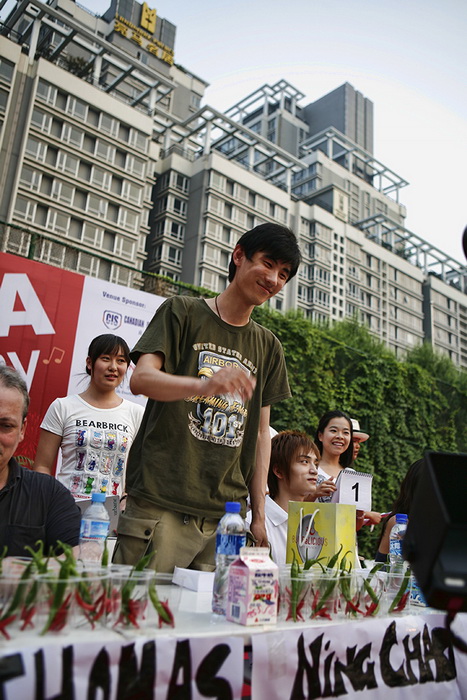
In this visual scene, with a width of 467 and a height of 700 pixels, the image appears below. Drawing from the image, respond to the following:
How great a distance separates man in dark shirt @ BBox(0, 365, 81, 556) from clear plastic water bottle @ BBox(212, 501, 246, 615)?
631 millimetres

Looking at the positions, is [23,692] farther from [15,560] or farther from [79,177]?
[79,177]

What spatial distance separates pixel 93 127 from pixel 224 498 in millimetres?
29747

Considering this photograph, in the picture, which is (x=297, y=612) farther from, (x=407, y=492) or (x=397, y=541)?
(x=407, y=492)

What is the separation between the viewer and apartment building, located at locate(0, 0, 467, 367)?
1008 inches

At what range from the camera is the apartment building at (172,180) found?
25.6m

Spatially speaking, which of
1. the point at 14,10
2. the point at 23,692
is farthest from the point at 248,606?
the point at 14,10

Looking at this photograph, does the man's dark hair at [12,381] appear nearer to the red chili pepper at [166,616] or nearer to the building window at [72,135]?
the red chili pepper at [166,616]

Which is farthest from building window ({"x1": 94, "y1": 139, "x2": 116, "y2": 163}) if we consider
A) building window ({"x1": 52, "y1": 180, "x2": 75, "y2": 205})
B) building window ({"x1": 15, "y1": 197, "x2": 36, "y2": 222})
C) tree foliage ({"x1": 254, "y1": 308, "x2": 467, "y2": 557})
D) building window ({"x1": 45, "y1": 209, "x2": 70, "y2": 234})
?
tree foliage ({"x1": 254, "y1": 308, "x2": 467, "y2": 557})

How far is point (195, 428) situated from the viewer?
5.79 ft

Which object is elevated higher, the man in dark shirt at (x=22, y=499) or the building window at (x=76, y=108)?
the building window at (x=76, y=108)

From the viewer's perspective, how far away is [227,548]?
1.44 meters

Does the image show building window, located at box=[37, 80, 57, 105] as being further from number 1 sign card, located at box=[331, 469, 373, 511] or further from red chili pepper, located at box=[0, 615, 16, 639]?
red chili pepper, located at box=[0, 615, 16, 639]

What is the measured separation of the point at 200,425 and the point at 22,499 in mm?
655

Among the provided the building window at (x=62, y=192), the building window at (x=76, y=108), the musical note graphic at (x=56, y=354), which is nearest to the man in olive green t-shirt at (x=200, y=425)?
the musical note graphic at (x=56, y=354)
